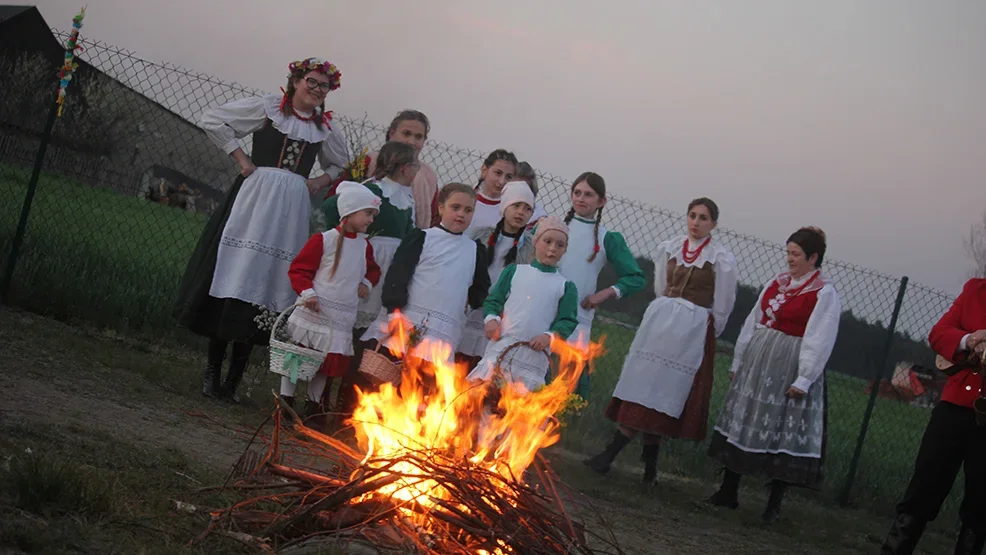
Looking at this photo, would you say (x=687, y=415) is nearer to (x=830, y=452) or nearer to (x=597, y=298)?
(x=597, y=298)

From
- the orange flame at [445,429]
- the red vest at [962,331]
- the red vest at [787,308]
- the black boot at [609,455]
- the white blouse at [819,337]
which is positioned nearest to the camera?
the orange flame at [445,429]

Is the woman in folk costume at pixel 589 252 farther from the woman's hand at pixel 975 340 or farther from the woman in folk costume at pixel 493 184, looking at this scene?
the woman's hand at pixel 975 340

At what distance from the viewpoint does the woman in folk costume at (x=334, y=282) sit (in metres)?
6.32

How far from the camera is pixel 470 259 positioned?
21.2 ft

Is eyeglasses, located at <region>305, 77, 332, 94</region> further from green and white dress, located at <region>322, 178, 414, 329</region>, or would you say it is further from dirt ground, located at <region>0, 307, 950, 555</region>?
dirt ground, located at <region>0, 307, 950, 555</region>

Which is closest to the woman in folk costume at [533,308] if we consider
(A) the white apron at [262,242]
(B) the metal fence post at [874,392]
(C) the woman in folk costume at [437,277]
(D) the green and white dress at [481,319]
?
(C) the woman in folk costume at [437,277]

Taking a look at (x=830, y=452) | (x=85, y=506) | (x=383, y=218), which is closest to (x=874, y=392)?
(x=830, y=452)

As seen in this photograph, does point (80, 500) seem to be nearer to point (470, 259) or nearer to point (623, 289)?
point (470, 259)

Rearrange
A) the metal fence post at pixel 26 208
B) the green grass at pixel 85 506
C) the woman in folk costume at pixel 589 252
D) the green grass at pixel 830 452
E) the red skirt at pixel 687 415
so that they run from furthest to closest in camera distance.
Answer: the green grass at pixel 830 452, the metal fence post at pixel 26 208, the red skirt at pixel 687 415, the woman in folk costume at pixel 589 252, the green grass at pixel 85 506

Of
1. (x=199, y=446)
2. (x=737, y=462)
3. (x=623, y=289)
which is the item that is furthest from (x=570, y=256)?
(x=199, y=446)

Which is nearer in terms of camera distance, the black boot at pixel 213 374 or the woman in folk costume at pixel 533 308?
the woman in folk costume at pixel 533 308

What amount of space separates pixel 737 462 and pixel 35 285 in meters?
5.75

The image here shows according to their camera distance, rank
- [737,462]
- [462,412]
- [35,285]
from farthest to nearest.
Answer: [35,285] < [737,462] < [462,412]

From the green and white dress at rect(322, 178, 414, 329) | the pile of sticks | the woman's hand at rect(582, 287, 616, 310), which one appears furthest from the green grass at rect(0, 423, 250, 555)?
the woman's hand at rect(582, 287, 616, 310)
